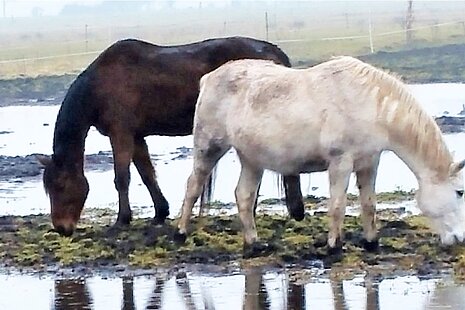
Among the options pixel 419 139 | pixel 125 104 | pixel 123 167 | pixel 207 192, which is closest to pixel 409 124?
pixel 419 139

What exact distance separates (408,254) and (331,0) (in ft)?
493

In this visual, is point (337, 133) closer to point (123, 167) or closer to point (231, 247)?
point (231, 247)

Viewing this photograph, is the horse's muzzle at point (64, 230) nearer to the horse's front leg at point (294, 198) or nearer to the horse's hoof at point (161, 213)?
the horse's hoof at point (161, 213)

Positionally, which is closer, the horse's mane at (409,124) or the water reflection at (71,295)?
the water reflection at (71,295)

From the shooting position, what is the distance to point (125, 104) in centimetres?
1297

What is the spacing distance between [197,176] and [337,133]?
6.10ft

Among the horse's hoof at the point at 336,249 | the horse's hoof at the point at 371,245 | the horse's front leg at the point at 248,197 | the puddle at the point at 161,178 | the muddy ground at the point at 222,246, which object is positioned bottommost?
the puddle at the point at 161,178

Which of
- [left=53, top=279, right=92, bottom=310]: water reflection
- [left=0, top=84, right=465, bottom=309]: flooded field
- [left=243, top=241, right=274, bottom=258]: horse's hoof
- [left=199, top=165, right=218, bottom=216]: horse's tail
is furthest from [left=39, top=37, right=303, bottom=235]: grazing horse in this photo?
[left=53, top=279, right=92, bottom=310]: water reflection

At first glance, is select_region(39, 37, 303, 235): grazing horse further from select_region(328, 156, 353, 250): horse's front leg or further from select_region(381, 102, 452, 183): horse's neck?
select_region(381, 102, 452, 183): horse's neck

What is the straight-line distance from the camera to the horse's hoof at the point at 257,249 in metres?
11.2

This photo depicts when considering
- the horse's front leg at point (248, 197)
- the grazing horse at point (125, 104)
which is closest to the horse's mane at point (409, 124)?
the horse's front leg at point (248, 197)

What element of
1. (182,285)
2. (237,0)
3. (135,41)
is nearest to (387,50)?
(135,41)

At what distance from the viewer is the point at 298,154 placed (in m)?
10.9

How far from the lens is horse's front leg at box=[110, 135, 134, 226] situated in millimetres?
12984
